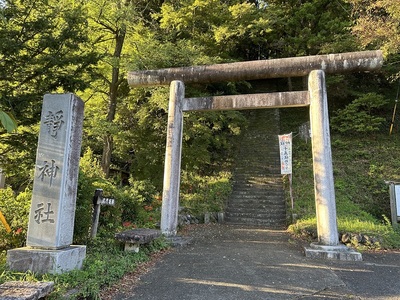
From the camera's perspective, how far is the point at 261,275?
15.3 feet

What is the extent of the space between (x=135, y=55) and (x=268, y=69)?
535 centimetres

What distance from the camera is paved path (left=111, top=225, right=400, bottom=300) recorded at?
387cm

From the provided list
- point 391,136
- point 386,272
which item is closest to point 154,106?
point 386,272

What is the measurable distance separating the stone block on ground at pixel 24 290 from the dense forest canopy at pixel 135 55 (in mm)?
4086

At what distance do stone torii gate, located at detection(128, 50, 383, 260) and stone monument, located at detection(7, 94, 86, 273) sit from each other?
2.89 meters

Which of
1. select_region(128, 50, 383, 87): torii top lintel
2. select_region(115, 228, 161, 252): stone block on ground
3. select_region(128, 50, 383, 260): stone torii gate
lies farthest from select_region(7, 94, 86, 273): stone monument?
select_region(128, 50, 383, 87): torii top lintel

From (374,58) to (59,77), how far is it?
744 centimetres

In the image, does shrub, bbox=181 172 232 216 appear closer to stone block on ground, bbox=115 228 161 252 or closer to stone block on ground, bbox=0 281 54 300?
stone block on ground, bbox=115 228 161 252

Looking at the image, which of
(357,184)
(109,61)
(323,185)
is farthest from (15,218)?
(357,184)

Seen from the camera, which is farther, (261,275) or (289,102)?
(289,102)

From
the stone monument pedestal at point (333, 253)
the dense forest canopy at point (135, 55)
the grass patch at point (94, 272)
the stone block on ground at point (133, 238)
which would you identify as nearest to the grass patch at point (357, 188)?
the stone monument pedestal at point (333, 253)

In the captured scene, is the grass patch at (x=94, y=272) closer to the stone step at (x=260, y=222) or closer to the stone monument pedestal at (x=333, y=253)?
the stone monument pedestal at (x=333, y=253)

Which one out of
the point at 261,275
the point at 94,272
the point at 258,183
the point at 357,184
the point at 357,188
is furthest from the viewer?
the point at 258,183

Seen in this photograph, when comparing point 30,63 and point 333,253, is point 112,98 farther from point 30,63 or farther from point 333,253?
point 333,253
